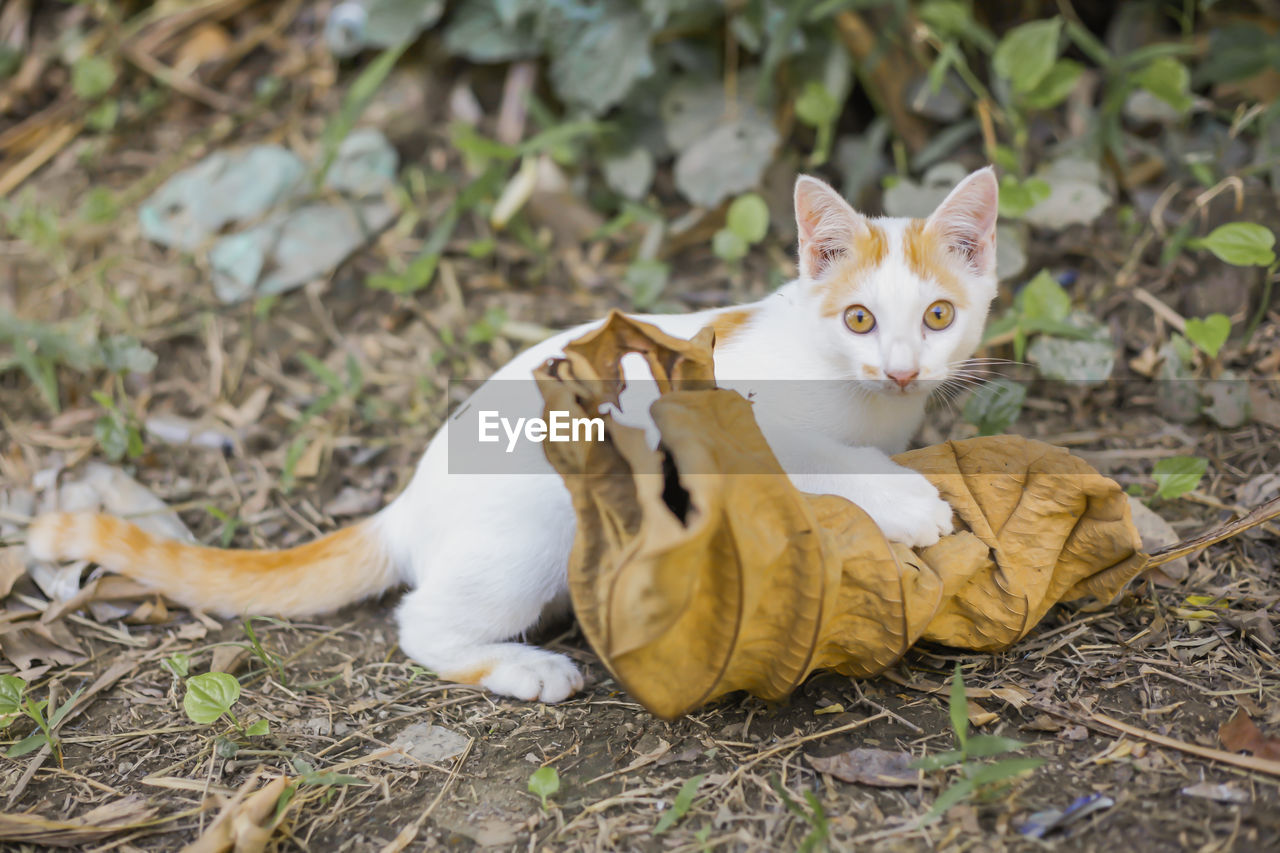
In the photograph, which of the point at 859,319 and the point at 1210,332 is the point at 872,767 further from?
the point at 1210,332

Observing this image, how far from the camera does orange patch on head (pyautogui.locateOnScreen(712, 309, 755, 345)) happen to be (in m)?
2.38

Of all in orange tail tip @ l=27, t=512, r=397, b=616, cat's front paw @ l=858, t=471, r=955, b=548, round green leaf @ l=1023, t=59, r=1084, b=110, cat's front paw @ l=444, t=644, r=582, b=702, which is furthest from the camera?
round green leaf @ l=1023, t=59, r=1084, b=110

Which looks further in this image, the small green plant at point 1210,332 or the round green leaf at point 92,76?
the round green leaf at point 92,76

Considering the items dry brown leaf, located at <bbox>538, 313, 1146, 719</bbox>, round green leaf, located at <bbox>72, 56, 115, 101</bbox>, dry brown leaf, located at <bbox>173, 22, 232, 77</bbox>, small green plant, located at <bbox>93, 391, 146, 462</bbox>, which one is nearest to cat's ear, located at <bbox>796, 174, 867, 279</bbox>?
dry brown leaf, located at <bbox>538, 313, 1146, 719</bbox>

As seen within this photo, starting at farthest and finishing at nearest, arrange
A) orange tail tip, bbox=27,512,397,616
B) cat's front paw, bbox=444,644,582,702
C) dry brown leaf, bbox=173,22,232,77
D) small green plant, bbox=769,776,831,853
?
dry brown leaf, bbox=173,22,232,77 → orange tail tip, bbox=27,512,397,616 → cat's front paw, bbox=444,644,582,702 → small green plant, bbox=769,776,831,853

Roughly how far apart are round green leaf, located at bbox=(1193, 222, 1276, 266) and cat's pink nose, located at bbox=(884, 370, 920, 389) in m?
1.20

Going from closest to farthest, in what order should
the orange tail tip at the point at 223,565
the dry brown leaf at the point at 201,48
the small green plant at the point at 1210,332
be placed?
the orange tail tip at the point at 223,565 → the small green plant at the point at 1210,332 → the dry brown leaf at the point at 201,48

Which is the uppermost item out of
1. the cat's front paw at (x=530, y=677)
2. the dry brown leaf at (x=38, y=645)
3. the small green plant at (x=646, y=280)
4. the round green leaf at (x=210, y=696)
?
the small green plant at (x=646, y=280)

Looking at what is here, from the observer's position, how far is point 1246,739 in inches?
70.7

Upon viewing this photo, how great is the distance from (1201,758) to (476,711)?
1.53m

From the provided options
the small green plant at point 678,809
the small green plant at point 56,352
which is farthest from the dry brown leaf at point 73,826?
the small green plant at point 56,352

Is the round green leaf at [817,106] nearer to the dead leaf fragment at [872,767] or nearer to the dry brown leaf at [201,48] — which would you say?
the dead leaf fragment at [872,767]

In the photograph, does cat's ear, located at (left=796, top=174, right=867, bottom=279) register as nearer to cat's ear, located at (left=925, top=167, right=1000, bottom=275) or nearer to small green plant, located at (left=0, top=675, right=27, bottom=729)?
cat's ear, located at (left=925, top=167, right=1000, bottom=275)

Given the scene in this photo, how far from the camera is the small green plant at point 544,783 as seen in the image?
6.08 ft
